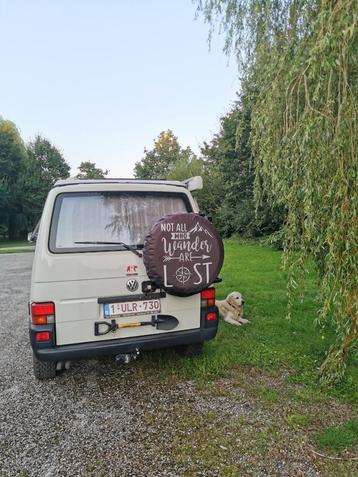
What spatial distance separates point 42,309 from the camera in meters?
2.49

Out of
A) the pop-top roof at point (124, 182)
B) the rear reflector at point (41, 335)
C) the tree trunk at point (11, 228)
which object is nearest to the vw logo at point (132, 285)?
the rear reflector at point (41, 335)

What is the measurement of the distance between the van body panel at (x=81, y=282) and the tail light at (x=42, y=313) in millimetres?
34

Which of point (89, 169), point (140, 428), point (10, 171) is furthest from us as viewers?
point (89, 169)

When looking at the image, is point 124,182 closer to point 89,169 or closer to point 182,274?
point 182,274

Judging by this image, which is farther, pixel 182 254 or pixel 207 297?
pixel 207 297

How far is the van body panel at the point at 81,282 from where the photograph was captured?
252cm

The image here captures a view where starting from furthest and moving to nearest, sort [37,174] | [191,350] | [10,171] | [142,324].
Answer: [37,174] → [10,171] → [191,350] → [142,324]

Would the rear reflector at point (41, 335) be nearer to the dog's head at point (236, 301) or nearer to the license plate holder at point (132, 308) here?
the license plate holder at point (132, 308)

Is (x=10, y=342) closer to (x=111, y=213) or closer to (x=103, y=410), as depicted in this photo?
(x=103, y=410)

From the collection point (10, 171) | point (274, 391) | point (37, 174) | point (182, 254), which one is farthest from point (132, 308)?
point (37, 174)

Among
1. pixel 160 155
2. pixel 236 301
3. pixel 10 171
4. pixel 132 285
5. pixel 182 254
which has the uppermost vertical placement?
pixel 160 155

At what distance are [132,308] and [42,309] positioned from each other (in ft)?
2.41

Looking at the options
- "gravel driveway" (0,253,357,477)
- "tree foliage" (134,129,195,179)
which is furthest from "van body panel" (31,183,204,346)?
"tree foliage" (134,129,195,179)

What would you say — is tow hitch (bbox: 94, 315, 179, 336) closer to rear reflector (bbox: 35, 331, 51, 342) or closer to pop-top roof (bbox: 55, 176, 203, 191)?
rear reflector (bbox: 35, 331, 51, 342)
